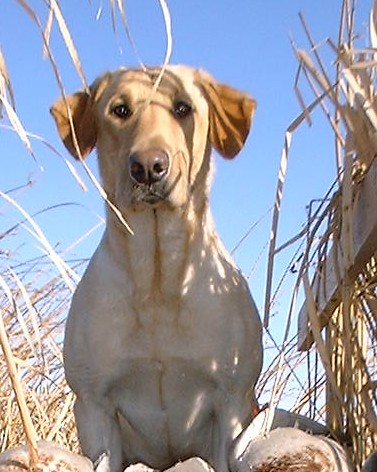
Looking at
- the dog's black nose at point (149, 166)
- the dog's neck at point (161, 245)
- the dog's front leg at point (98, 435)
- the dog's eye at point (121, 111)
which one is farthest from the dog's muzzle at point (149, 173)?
the dog's front leg at point (98, 435)

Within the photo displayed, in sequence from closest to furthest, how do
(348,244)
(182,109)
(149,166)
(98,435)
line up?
1. (348,244)
2. (149,166)
3. (98,435)
4. (182,109)

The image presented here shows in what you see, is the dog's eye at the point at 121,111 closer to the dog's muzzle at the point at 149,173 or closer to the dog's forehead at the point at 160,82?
the dog's forehead at the point at 160,82

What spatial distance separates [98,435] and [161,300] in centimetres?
34

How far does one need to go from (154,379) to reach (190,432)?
166mm

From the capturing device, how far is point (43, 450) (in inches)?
59.1

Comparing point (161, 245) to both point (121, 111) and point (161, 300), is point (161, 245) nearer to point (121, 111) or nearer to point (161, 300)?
point (161, 300)

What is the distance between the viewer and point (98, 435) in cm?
210

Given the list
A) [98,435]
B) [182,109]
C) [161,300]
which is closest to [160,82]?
[182,109]

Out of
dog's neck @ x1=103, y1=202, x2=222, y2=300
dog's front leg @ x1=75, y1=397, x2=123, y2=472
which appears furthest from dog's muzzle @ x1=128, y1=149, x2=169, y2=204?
dog's front leg @ x1=75, y1=397, x2=123, y2=472

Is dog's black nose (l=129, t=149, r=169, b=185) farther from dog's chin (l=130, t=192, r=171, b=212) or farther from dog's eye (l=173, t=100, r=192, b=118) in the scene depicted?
dog's eye (l=173, t=100, r=192, b=118)

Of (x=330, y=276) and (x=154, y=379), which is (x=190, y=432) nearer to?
(x=154, y=379)

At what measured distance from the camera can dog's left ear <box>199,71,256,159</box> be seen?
2322mm

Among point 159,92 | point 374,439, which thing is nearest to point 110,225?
point 159,92

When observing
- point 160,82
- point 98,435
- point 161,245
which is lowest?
point 98,435
